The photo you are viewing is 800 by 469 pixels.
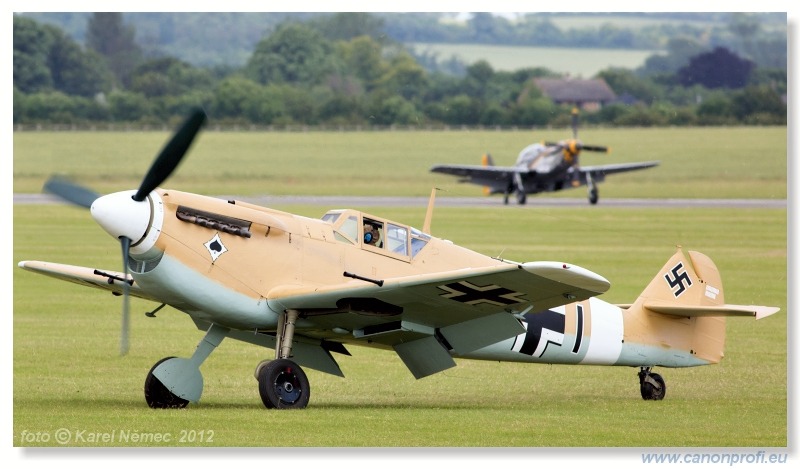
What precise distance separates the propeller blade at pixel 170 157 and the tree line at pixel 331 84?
2550cm

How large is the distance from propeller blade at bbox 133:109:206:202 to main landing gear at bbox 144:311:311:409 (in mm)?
1871

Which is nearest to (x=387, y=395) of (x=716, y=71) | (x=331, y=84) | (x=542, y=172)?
(x=331, y=84)

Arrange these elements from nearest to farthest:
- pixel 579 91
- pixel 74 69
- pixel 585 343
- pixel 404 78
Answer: pixel 585 343 < pixel 74 69 < pixel 404 78 < pixel 579 91

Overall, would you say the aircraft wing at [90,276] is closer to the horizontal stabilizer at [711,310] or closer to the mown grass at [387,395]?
the mown grass at [387,395]

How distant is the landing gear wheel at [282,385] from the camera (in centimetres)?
1306

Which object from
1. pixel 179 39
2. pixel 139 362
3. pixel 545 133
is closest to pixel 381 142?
pixel 179 39

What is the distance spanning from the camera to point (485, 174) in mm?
60906

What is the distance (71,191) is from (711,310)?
6.95 meters

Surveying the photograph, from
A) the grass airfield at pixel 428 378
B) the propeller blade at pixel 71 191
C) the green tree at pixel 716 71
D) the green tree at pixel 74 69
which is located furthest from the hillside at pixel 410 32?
the propeller blade at pixel 71 191

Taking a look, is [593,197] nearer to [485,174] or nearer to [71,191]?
[485,174]

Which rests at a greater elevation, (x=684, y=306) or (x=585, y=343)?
(x=684, y=306)

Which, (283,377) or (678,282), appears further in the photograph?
(678,282)

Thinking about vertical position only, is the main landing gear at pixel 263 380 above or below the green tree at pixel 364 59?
below

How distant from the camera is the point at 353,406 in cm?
1425
